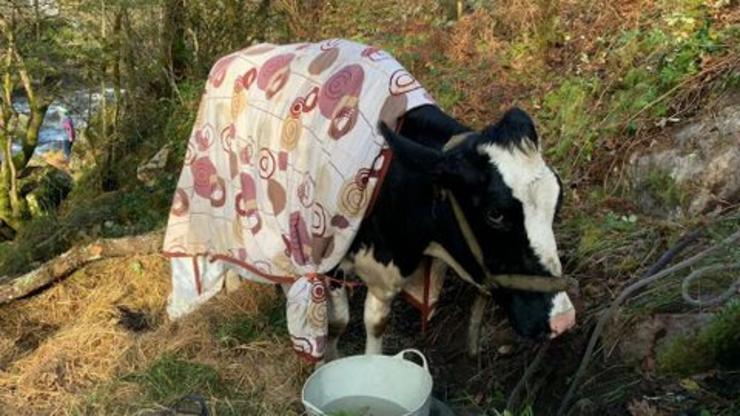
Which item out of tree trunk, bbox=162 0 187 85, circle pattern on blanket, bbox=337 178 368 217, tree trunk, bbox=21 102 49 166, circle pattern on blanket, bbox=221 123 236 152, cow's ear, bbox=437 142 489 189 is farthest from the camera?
tree trunk, bbox=21 102 49 166

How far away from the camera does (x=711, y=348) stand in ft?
9.40

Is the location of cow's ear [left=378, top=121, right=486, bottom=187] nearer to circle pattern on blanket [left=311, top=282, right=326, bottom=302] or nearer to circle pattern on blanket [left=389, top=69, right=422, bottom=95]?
circle pattern on blanket [left=389, top=69, right=422, bottom=95]

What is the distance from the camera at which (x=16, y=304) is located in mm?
5688

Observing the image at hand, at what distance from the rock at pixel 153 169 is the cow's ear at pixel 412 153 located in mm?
5258

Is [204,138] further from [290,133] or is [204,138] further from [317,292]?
[317,292]

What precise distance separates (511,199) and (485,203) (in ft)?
0.43

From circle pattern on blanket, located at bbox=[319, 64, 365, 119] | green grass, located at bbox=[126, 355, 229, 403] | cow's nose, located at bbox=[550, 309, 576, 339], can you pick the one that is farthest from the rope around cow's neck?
green grass, located at bbox=[126, 355, 229, 403]

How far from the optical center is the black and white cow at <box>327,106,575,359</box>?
3.11 metres

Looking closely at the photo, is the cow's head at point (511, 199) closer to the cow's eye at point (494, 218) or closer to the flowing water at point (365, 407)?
the cow's eye at point (494, 218)

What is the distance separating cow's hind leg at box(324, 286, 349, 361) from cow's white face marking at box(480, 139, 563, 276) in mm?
1401

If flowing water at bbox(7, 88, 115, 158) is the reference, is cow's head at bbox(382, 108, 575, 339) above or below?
above

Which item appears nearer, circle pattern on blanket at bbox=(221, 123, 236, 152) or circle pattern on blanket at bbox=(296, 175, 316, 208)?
circle pattern on blanket at bbox=(296, 175, 316, 208)

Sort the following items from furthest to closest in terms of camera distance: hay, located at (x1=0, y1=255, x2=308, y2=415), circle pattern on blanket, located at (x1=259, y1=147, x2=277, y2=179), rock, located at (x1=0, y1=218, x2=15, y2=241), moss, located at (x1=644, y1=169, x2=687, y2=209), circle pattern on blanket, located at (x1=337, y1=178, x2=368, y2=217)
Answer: rock, located at (x1=0, y1=218, x2=15, y2=241) → moss, located at (x1=644, y1=169, x2=687, y2=209) → circle pattern on blanket, located at (x1=259, y1=147, x2=277, y2=179) → hay, located at (x1=0, y1=255, x2=308, y2=415) → circle pattern on blanket, located at (x1=337, y1=178, x2=368, y2=217)

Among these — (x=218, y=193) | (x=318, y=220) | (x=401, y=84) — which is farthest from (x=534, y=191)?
(x=218, y=193)
